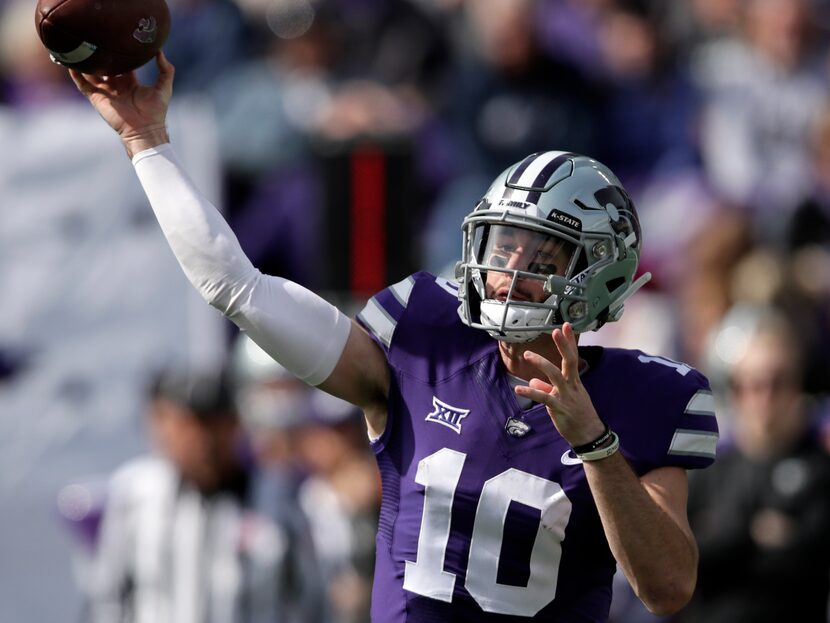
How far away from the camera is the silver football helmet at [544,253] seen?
10.7ft

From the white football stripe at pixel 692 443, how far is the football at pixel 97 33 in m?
1.37

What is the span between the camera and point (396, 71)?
319 inches

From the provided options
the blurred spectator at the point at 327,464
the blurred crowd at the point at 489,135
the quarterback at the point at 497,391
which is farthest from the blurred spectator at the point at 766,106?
the quarterback at the point at 497,391

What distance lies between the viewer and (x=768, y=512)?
17.6 feet

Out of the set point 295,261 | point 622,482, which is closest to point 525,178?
point 622,482

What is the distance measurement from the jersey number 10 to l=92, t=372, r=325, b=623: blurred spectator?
106 inches

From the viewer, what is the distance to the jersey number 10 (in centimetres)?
323

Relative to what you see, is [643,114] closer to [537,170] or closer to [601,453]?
[537,170]

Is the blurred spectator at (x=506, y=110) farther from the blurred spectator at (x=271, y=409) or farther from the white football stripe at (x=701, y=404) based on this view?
the white football stripe at (x=701, y=404)

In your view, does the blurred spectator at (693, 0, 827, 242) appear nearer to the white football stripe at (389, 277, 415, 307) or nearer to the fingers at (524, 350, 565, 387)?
the white football stripe at (389, 277, 415, 307)

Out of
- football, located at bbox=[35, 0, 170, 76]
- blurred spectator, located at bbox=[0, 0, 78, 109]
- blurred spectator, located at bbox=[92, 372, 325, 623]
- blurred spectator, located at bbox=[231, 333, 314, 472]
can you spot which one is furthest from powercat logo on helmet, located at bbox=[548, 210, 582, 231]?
blurred spectator, located at bbox=[0, 0, 78, 109]

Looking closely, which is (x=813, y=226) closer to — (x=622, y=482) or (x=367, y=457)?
(x=367, y=457)

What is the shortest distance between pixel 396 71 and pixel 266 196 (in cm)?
102

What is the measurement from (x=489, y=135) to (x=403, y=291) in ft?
14.3
